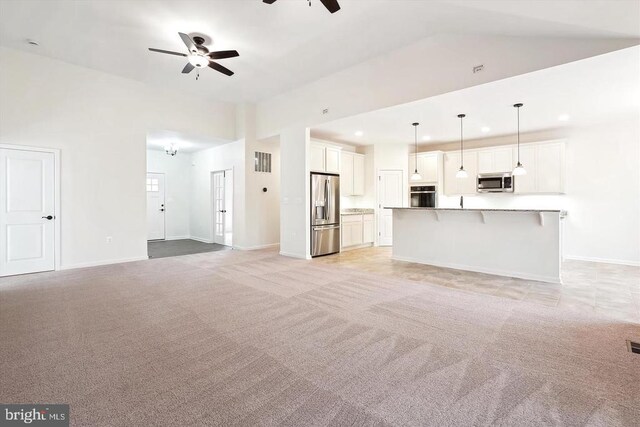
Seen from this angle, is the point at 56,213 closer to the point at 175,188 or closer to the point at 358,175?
the point at 175,188

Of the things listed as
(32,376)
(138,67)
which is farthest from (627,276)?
(138,67)

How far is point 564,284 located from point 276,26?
18.8 feet

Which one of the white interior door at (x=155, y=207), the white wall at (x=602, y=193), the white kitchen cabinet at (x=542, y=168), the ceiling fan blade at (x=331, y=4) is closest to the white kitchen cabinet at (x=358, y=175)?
the white kitchen cabinet at (x=542, y=168)

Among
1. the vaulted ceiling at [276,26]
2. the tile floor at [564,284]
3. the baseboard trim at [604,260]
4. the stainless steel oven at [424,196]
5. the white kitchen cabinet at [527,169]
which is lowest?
the tile floor at [564,284]

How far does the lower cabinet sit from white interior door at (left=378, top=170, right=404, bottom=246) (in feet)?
0.92

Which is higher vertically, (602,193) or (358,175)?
(358,175)

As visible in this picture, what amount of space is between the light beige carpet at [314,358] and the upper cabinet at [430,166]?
4.70 m

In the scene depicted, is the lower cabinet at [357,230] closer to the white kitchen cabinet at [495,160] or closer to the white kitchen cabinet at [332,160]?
the white kitchen cabinet at [332,160]

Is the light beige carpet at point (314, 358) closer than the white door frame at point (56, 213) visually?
Yes

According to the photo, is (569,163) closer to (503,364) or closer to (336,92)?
(336,92)

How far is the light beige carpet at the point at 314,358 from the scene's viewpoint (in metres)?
1.73

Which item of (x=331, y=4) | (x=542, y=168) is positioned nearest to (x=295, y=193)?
(x=331, y=4)

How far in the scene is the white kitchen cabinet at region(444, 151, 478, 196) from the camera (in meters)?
7.65

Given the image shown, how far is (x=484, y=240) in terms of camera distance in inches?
203
